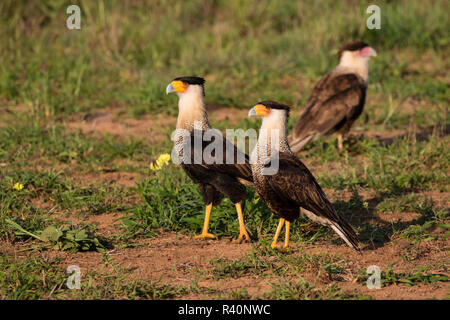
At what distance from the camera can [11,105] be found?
8055 millimetres

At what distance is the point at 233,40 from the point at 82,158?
166 inches

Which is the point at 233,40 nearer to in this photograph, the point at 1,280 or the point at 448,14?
the point at 448,14

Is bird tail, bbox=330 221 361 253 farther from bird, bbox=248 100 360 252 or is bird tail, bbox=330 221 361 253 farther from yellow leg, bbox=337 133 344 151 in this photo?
yellow leg, bbox=337 133 344 151

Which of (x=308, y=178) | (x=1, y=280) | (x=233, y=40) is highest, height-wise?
(x=233, y=40)

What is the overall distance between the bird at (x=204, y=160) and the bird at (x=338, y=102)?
1984 mm

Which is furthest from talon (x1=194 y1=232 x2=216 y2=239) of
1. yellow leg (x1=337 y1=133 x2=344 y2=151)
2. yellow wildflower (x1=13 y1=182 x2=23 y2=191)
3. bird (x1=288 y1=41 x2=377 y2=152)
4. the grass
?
yellow leg (x1=337 y1=133 x2=344 y2=151)

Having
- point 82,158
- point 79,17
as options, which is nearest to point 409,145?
point 82,158

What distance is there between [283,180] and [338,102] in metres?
2.90

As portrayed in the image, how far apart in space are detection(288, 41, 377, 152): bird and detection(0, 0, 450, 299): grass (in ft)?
0.79

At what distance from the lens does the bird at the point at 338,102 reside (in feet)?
23.0
